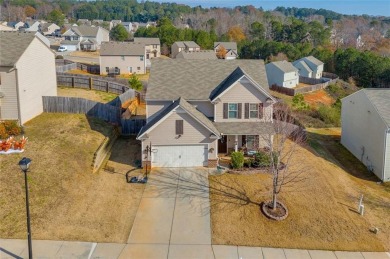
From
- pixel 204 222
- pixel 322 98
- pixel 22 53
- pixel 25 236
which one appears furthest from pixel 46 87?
pixel 322 98

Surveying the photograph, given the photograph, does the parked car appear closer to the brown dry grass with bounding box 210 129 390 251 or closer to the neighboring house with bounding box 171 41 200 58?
the neighboring house with bounding box 171 41 200 58

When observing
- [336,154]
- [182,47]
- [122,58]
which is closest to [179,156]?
[336,154]

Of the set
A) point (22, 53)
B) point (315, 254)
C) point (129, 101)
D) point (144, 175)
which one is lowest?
point (315, 254)

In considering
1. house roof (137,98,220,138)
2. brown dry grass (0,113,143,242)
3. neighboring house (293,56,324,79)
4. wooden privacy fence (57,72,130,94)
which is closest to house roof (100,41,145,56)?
wooden privacy fence (57,72,130,94)

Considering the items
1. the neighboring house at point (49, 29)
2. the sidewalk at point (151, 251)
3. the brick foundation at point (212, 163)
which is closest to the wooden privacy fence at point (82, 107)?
the brick foundation at point (212, 163)

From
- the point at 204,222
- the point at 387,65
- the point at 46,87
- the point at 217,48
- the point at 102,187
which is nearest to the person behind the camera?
the point at 204,222

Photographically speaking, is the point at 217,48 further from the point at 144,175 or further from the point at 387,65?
the point at 144,175
